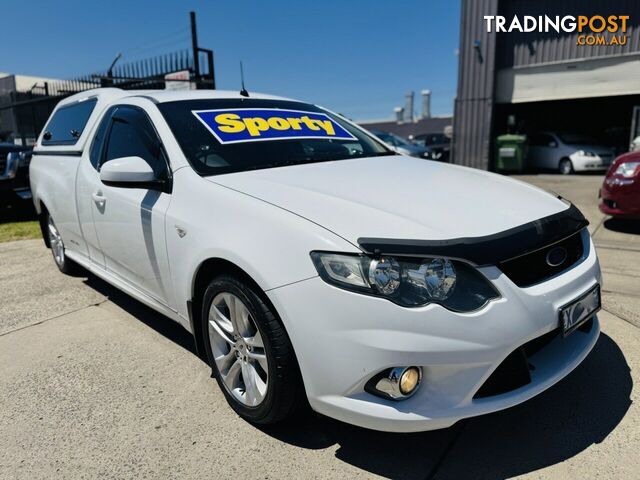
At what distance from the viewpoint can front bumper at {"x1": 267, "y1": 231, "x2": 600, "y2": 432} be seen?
5.76 ft

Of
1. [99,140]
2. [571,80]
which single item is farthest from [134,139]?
[571,80]

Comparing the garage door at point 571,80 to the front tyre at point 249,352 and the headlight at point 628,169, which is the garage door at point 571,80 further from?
the front tyre at point 249,352

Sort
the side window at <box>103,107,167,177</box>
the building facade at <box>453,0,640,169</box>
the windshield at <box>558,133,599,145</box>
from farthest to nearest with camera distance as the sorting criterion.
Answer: the windshield at <box>558,133,599,145</box> < the building facade at <box>453,0,640,169</box> < the side window at <box>103,107,167,177</box>

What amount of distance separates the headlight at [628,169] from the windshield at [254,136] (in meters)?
3.77

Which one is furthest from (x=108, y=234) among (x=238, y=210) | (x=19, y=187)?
(x=19, y=187)

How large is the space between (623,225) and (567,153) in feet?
29.0

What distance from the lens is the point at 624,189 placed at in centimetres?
569

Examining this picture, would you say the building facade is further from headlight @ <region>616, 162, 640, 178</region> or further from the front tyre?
the front tyre

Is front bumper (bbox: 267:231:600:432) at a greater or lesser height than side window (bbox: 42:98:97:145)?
lesser

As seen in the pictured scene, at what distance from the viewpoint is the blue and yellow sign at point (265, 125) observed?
289 centimetres

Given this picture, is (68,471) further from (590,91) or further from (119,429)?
(590,91)

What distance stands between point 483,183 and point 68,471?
2399 millimetres

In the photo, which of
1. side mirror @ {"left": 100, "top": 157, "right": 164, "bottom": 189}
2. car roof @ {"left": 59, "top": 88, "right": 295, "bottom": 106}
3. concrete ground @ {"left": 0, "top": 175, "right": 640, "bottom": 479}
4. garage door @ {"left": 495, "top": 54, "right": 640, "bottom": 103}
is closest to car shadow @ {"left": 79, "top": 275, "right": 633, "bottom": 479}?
concrete ground @ {"left": 0, "top": 175, "right": 640, "bottom": 479}

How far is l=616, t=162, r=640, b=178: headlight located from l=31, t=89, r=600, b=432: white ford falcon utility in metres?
3.82
